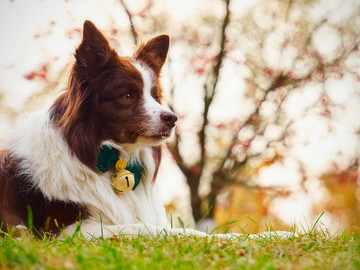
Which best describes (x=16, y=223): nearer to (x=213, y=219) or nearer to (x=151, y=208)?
(x=151, y=208)

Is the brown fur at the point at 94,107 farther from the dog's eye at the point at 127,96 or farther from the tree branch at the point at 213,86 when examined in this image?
the tree branch at the point at 213,86

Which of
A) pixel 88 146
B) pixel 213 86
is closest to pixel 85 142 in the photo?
pixel 88 146

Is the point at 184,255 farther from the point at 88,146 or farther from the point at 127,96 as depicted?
the point at 127,96

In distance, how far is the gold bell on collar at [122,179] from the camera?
12.4 feet

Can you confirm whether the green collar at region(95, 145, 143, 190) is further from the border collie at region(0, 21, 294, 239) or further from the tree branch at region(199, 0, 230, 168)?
the tree branch at region(199, 0, 230, 168)

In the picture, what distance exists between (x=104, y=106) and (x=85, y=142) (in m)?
0.37

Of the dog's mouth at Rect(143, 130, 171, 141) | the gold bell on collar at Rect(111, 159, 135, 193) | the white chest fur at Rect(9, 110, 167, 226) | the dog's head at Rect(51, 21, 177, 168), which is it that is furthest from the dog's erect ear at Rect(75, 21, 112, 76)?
the gold bell on collar at Rect(111, 159, 135, 193)

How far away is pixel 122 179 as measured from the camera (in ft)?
12.3

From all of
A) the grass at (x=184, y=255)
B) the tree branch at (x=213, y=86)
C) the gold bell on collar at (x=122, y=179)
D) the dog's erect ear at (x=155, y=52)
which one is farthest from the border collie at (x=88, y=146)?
the tree branch at (x=213, y=86)

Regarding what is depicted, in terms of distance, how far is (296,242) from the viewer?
8.73 feet

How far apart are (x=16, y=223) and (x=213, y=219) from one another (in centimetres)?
558

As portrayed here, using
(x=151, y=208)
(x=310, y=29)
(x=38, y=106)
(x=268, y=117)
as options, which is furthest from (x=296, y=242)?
(x=310, y=29)

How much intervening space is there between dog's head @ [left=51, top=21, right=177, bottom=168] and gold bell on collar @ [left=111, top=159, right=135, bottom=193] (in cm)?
21

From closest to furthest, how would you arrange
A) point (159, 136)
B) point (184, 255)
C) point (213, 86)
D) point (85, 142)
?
point (184, 255), point (85, 142), point (159, 136), point (213, 86)
